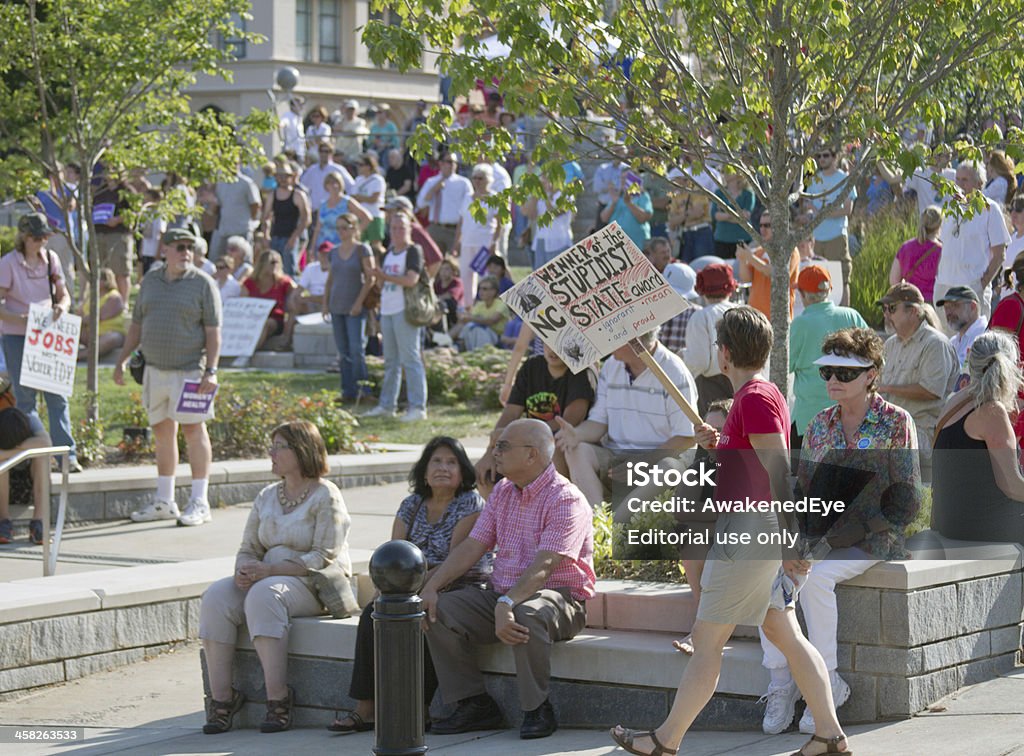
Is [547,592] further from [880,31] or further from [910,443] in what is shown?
[880,31]

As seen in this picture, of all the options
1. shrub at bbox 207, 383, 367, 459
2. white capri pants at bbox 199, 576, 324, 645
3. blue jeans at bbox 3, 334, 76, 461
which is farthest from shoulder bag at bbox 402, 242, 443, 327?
white capri pants at bbox 199, 576, 324, 645

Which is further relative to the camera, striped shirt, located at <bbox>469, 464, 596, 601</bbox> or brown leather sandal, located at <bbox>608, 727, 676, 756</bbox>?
striped shirt, located at <bbox>469, 464, 596, 601</bbox>

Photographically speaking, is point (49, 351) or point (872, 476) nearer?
point (872, 476)

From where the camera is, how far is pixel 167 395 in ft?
39.9


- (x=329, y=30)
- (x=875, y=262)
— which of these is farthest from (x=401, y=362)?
(x=329, y=30)

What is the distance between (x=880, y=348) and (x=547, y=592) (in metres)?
1.86

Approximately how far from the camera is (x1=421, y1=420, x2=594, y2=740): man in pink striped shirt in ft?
24.4

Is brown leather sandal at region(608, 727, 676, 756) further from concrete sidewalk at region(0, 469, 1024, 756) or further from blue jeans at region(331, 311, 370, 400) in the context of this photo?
blue jeans at region(331, 311, 370, 400)

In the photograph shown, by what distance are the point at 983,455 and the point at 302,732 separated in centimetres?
346

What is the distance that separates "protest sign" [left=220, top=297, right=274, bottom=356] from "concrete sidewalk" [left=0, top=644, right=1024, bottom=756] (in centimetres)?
1051

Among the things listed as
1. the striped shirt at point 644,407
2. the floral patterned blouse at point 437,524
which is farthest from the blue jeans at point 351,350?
the floral patterned blouse at point 437,524

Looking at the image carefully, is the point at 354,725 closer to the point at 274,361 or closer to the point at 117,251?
the point at 274,361

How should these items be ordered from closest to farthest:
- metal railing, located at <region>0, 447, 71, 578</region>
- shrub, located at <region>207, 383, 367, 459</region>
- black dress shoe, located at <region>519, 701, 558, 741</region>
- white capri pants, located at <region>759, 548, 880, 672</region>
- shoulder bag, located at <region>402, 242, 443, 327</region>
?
1. white capri pants, located at <region>759, 548, 880, 672</region>
2. black dress shoe, located at <region>519, 701, 558, 741</region>
3. metal railing, located at <region>0, 447, 71, 578</region>
4. shrub, located at <region>207, 383, 367, 459</region>
5. shoulder bag, located at <region>402, 242, 443, 327</region>

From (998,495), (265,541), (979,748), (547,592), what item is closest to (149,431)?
(265,541)
